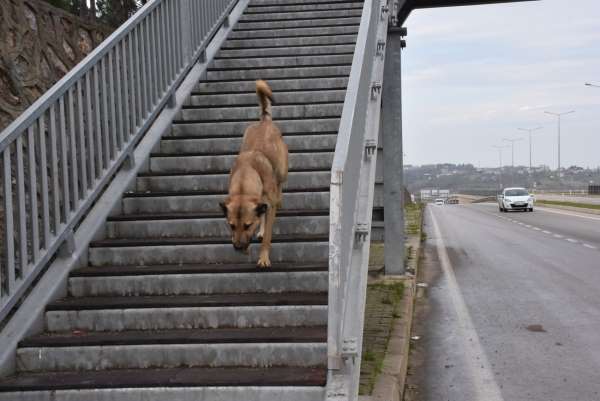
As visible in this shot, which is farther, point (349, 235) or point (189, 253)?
point (189, 253)

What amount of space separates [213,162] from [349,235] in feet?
9.46

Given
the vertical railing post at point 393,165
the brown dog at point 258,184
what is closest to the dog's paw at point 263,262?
the brown dog at point 258,184

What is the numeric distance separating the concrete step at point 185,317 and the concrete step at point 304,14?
22.6 ft

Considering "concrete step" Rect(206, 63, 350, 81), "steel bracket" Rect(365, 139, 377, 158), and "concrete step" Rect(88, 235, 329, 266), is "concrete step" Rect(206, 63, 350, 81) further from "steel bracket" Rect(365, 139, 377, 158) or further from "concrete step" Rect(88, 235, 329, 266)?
"concrete step" Rect(88, 235, 329, 266)

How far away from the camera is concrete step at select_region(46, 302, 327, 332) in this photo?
4.87 meters

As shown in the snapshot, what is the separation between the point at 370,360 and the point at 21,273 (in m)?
2.90

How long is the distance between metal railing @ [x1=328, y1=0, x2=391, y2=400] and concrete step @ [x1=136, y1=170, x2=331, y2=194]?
0.73 metres

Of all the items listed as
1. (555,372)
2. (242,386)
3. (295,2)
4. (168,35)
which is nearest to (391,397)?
(242,386)

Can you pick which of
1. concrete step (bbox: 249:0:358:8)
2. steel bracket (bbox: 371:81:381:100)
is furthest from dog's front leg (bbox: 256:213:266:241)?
concrete step (bbox: 249:0:358:8)

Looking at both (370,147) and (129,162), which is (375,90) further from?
(129,162)

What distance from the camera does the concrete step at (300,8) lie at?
11.0m

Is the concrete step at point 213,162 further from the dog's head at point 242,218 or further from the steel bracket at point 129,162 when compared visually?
the dog's head at point 242,218

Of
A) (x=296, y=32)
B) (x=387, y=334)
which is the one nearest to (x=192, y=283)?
(x=387, y=334)

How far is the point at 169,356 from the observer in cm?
454
